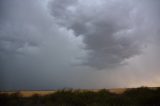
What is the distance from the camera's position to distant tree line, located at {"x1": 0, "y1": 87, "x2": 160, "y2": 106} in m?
19.3

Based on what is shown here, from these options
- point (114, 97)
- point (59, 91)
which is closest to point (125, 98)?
point (114, 97)

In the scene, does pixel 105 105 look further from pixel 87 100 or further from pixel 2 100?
pixel 2 100

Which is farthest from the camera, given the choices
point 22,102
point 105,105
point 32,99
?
point 32,99

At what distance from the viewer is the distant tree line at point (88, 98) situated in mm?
19281

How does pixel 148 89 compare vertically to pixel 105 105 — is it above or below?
above

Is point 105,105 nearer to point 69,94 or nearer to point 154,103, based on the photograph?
point 154,103

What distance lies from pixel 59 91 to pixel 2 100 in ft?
14.6

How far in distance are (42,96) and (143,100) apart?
262 inches

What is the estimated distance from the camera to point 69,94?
2227cm

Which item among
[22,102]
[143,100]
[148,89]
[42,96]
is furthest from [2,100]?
[148,89]

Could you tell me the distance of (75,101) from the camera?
20203 mm

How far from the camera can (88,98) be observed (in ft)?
70.3

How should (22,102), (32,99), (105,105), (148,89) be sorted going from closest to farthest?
1. (105,105)
2. (22,102)
3. (32,99)
4. (148,89)

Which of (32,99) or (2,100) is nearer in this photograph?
(2,100)
